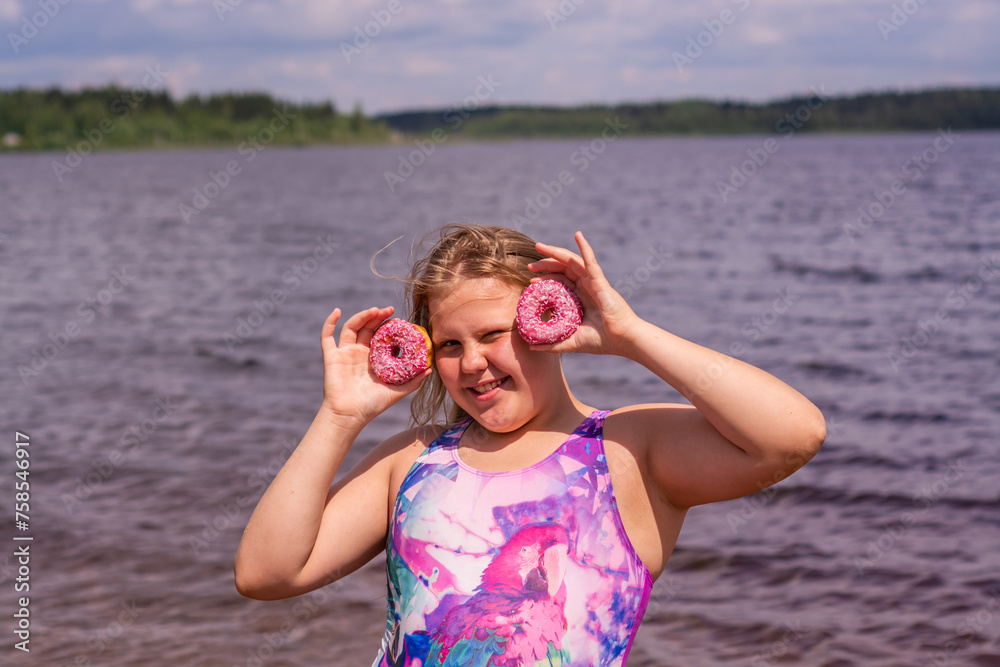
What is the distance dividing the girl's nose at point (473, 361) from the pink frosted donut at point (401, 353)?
7.9 inches

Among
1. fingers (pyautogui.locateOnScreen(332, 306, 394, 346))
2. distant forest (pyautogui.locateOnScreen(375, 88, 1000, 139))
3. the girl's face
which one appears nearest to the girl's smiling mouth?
the girl's face

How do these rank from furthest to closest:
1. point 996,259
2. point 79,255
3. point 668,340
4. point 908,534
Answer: point 79,255
point 996,259
point 908,534
point 668,340

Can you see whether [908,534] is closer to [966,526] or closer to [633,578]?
[966,526]

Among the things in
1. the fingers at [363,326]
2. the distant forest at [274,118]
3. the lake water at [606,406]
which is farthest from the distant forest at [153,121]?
the fingers at [363,326]

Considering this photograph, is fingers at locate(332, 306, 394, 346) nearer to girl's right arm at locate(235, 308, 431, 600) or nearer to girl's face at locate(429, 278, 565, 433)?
girl's right arm at locate(235, 308, 431, 600)

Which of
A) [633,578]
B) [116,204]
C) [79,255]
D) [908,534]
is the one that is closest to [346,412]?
[633,578]

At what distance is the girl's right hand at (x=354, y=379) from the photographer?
3027mm

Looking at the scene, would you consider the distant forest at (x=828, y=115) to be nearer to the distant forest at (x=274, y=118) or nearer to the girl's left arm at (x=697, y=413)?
the distant forest at (x=274, y=118)

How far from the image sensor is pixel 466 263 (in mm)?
3061

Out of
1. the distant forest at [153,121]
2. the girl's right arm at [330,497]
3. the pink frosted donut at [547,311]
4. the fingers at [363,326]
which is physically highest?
the pink frosted donut at [547,311]

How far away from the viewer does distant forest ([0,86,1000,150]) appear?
5689 inches

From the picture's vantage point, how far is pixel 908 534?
22.7ft

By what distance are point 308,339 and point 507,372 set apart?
1209cm

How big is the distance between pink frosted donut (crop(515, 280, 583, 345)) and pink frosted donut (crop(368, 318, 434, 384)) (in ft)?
1.26
